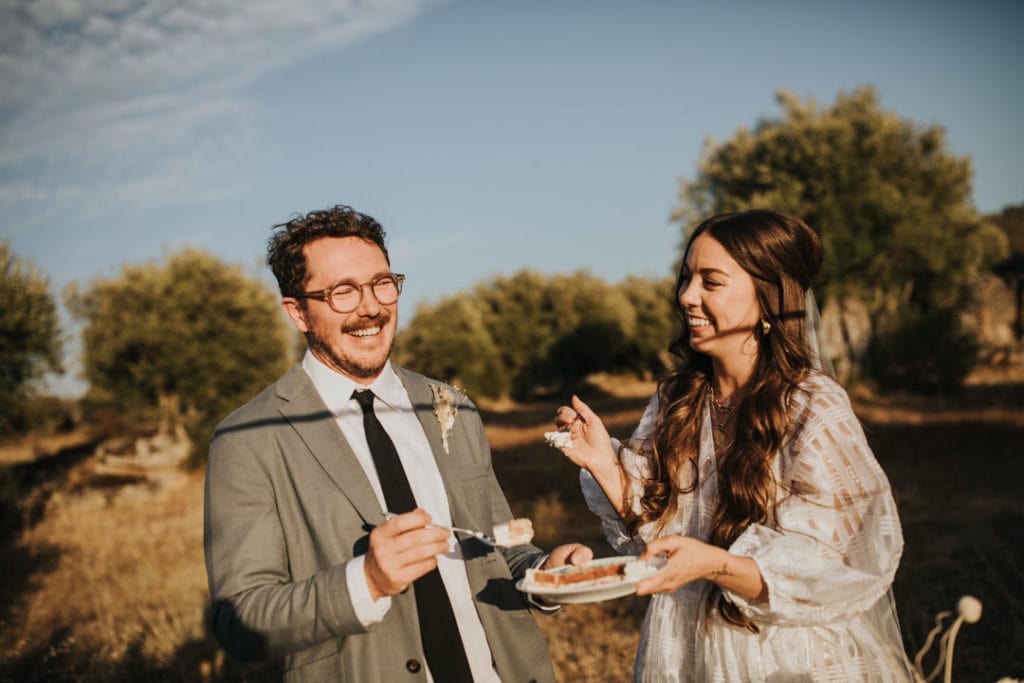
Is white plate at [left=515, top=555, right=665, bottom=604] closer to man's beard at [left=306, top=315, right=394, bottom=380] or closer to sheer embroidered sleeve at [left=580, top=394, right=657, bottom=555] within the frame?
sheer embroidered sleeve at [left=580, top=394, right=657, bottom=555]

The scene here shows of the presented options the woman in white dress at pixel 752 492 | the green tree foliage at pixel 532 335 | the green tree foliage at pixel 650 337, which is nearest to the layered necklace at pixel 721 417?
the woman in white dress at pixel 752 492

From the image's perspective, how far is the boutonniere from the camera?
2.62 meters

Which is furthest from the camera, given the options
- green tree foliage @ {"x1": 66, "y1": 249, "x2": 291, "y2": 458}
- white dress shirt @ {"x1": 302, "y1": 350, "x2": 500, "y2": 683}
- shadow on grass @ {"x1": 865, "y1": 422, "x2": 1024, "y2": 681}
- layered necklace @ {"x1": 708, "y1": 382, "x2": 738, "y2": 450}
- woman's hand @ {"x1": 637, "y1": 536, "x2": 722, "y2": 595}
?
green tree foliage @ {"x1": 66, "y1": 249, "x2": 291, "y2": 458}

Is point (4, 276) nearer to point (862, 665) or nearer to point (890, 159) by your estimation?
point (862, 665)

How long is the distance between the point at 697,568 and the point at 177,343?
17127 mm

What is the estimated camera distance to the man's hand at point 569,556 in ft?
8.04

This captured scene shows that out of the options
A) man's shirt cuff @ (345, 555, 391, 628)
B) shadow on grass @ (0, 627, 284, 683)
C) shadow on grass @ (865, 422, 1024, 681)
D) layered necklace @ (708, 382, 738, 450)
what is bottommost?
shadow on grass @ (865, 422, 1024, 681)

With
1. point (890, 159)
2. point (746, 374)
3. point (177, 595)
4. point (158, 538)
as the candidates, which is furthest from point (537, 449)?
point (746, 374)

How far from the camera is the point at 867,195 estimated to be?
17.4 metres

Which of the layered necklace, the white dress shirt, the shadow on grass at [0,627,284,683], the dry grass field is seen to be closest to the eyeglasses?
the white dress shirt

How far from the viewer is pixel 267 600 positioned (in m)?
1.96

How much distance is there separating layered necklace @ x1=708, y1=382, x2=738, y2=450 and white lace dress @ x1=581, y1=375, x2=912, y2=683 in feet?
0.84

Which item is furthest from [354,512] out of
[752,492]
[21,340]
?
[21,340]

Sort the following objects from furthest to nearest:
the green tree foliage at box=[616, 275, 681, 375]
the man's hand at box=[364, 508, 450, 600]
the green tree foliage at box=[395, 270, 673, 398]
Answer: the green tree foliage at box=[616, 275, 681, 375] < the green tree foliage at box=[395, 270, 673, 398] < the man's hand at box=[364, 508, 450, 600]
